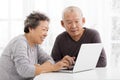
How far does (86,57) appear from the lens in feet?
6.88

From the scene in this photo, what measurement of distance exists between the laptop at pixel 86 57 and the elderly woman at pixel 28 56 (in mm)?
117

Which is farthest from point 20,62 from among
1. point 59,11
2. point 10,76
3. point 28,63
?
point 59,11

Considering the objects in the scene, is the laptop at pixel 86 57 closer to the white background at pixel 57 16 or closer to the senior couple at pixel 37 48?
the senior couple at pixel 37 48

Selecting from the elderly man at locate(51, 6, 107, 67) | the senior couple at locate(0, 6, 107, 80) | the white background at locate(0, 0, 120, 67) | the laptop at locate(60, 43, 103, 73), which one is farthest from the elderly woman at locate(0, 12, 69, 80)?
the white background at locate(0, 0, 120, 67)

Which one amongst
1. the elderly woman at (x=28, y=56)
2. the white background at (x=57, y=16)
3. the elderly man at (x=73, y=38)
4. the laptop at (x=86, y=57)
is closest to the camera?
the laptop at (x=86, y=57)

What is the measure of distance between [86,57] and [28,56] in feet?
1.62

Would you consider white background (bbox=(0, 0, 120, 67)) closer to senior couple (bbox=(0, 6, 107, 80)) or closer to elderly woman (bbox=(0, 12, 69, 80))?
senior couple (bbox=(0, 6, 107, 80))

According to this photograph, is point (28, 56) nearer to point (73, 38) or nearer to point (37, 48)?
point (37, 48)

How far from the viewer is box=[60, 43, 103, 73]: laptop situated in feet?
6.60

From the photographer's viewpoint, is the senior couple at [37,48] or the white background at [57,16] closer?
the senior couple at [37,48]

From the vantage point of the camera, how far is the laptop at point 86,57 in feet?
6.60

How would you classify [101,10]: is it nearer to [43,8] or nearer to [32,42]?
[43,8]

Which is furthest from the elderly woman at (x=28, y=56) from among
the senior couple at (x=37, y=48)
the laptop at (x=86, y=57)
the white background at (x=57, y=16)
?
the white background at (x=57, y=16)

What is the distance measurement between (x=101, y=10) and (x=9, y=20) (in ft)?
3.99
